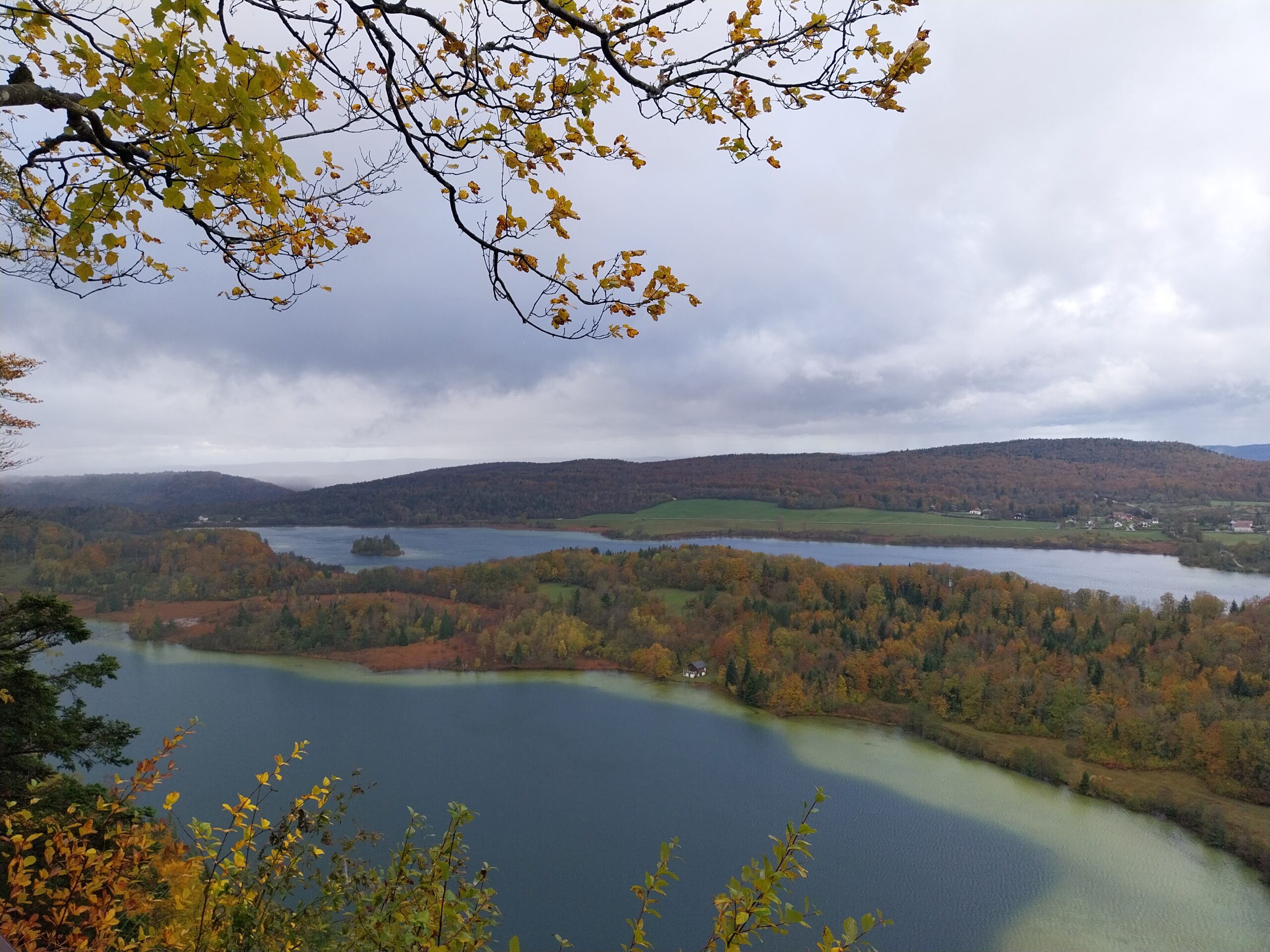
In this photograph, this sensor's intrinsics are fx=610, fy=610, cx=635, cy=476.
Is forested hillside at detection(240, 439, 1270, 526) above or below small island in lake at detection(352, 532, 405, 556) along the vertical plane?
above

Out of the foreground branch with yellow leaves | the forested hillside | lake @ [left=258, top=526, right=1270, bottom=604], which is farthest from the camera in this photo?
the forested hillside

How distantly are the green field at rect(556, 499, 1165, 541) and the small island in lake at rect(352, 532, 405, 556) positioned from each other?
15.1 metres

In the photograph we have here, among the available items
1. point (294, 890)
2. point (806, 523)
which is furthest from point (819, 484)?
point (294, 890)

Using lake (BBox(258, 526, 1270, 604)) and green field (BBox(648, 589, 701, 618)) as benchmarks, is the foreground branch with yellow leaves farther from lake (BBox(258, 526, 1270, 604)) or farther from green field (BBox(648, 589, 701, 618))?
lake (BBox(258, 526, 1270, 604))

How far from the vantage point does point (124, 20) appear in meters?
1.33

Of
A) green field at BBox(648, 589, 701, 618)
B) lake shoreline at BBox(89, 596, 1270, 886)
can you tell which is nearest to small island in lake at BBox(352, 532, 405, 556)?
lake shoreline at BBox(89, 596, 1270, 886)

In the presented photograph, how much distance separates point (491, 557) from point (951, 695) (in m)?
28.3

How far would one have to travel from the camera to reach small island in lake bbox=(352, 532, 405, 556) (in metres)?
42.3

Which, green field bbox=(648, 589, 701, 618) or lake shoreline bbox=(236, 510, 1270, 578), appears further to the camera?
lake shoreline bbox=(236, 510, 1270, 578)

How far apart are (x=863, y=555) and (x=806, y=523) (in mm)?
8586

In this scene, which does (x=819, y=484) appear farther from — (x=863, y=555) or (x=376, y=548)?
(x=376, y=548)

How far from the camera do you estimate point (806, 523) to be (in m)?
49.7

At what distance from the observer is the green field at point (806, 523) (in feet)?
145

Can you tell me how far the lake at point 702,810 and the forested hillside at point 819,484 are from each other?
37644 millimetres
